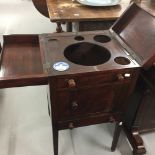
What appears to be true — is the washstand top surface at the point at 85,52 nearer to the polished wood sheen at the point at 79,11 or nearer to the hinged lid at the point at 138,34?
the hinged lid at the point at 138,34

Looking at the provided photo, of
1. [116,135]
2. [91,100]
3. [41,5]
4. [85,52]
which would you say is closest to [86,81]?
[91,100]

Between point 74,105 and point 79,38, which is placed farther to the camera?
point 79,38

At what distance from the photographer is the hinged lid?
0.95 m

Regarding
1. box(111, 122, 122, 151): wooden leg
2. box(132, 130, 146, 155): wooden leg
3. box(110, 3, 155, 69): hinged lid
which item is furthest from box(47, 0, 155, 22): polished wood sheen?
box(132, 130, 146, 155): wooden leg

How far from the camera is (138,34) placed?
1063 mm

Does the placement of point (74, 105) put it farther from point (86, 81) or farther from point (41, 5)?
point (41, 5)

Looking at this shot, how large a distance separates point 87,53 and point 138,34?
0.31 metres

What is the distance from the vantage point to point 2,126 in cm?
157

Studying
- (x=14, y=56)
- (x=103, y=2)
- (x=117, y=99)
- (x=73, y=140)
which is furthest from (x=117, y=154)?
(x=103, y=2)

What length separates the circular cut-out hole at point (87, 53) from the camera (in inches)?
42.8

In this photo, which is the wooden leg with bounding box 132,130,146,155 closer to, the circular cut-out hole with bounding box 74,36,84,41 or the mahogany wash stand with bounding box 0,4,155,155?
the mahogany wash stand with bounding box 0,4,155,155

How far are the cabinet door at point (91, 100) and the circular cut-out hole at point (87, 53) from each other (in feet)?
0.58

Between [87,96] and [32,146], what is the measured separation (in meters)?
0.72

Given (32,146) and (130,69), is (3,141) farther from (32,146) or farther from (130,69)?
(130,69)
